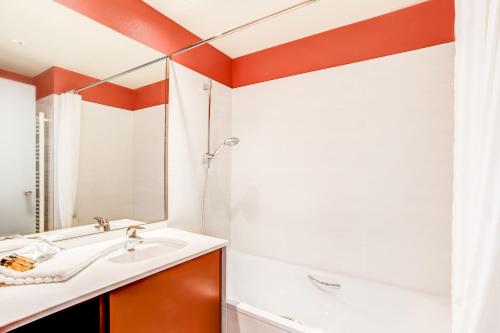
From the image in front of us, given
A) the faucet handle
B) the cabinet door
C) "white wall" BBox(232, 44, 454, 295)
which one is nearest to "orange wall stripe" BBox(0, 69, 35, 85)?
the faucet handle

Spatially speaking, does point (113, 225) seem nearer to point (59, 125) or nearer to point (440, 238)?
point (59, 125)

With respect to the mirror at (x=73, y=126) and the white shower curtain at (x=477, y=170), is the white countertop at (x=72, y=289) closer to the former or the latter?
the mirror at (x=73, y=126)

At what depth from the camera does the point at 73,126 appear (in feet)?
4.03

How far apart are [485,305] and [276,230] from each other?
4.53 ft

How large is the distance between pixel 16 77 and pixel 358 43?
1995mm

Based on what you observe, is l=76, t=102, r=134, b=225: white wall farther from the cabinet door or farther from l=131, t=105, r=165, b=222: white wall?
the cabinet door

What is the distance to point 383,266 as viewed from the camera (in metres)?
1.65

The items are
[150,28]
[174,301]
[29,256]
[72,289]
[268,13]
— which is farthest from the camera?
[268,13]

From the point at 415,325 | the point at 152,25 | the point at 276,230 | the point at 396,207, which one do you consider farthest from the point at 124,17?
the point at 415,325

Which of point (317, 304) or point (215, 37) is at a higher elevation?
point (215, 37)

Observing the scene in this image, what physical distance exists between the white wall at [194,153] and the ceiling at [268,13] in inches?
13.9

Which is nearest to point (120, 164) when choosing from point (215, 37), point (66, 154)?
point (66, 154)

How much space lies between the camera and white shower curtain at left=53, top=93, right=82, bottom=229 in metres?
1.15

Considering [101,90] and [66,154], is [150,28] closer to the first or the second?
[101,90]
